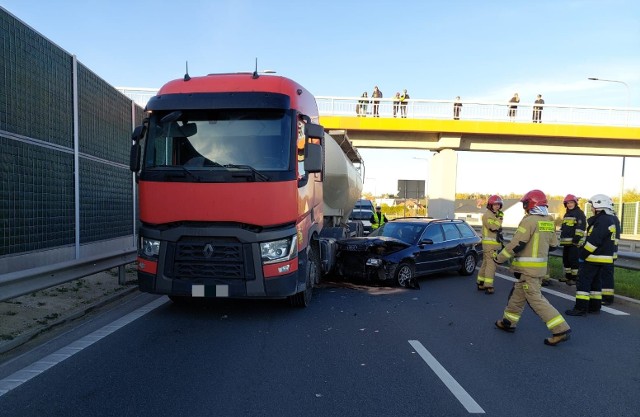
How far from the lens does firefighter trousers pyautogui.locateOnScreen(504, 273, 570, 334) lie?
5637 millimetres

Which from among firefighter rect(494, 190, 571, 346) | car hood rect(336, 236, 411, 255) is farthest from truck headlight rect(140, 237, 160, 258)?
firefighter rect(494, 190, 571, 346)

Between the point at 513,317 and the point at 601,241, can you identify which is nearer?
the point at 513,317

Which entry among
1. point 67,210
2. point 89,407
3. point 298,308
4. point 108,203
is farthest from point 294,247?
point 108,203

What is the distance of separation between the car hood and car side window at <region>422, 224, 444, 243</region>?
37.3 inches

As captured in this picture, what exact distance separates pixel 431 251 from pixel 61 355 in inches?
294

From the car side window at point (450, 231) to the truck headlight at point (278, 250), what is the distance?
588 centimetres

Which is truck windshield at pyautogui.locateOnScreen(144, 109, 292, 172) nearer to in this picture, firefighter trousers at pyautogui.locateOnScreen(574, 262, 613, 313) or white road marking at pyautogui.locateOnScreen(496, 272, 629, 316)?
firefighter trousers at pyautogui.locateOnScreen(574, 262, 613, 313)

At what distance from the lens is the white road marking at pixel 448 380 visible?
12.5 feet

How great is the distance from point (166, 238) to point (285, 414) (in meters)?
3.19

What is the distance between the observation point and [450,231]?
11328 millimetres

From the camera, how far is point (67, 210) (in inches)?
359

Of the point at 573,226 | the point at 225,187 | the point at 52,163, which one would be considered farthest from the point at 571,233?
the point at 52,163

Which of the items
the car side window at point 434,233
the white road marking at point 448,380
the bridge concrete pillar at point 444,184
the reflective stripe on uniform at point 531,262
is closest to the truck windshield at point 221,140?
the white road marking at point 448,380

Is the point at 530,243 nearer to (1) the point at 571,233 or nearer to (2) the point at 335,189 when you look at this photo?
(1) the point at 571,233
